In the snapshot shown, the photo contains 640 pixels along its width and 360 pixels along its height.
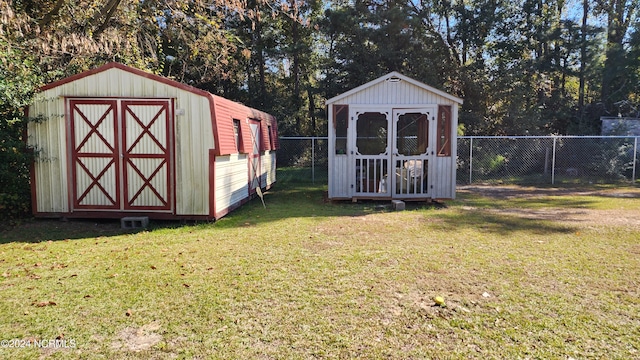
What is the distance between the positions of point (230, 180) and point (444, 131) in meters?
5.15

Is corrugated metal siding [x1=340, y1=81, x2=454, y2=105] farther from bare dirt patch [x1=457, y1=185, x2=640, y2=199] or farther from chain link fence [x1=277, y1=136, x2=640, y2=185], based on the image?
chain link fence [x1=277, y1=136, x2=640, y2=185]

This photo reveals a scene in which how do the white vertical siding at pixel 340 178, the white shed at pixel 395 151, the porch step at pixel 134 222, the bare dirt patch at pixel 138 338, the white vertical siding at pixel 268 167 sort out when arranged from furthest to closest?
the white vertical siding at pixel 268 167
the white vertical siding at pixel 340 178
the white shed at pixel 395 151
the porch step at pixel 134 222
the bare dirt patch at pixel 138 338

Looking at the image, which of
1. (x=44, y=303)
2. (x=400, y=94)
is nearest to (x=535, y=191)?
(x=400, y=94)

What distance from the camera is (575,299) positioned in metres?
3.73

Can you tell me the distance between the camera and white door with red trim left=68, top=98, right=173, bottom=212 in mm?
7277

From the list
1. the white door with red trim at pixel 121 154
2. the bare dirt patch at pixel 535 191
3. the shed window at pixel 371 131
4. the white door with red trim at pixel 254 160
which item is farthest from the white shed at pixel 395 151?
the white door with red trim at pixel 121 154

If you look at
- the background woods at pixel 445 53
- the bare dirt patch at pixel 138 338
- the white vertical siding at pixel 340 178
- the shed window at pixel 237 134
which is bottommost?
the bare dirt patch at pixel 138 338

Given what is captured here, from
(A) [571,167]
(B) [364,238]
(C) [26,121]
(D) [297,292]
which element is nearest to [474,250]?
(B) [364,238]

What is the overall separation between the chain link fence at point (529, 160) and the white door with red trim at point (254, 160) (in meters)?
3.37

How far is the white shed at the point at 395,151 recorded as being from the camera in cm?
931

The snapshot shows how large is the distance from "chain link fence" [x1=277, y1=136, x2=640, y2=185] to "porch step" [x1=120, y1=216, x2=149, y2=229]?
25.2 ft

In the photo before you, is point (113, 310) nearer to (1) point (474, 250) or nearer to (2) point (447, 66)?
(1) point (474, 250)

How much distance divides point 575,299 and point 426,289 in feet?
4.41

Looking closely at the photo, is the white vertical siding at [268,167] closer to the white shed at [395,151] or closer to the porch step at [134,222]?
the white shed at [395,151]
